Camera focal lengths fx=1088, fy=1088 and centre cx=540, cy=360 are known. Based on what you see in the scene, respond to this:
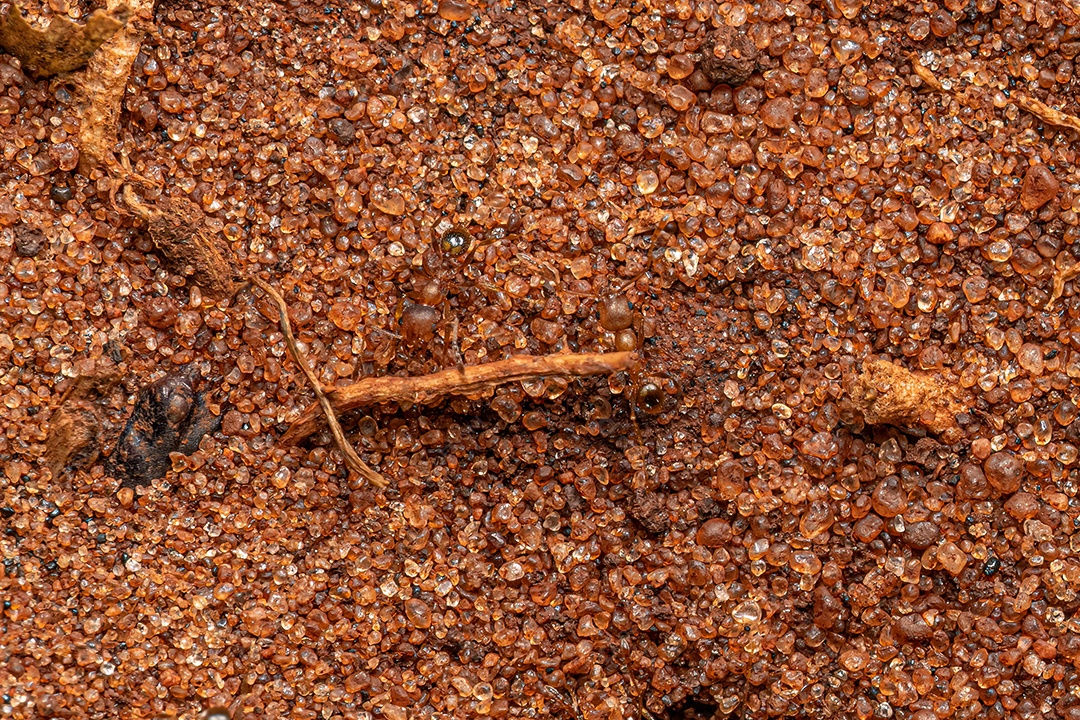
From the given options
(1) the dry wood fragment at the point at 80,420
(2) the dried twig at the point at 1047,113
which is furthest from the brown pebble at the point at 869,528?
(1) the dry wood fragment at the point at 80,420

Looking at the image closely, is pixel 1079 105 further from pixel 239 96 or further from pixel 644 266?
pixel 239 96

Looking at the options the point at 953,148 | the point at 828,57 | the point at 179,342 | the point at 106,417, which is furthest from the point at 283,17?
the point at 953,148

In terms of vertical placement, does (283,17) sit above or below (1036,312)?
above

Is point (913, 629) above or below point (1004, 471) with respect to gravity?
below

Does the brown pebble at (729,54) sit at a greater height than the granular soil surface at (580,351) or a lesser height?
greater

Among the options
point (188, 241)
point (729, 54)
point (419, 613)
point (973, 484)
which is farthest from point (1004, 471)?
point (188, 241)

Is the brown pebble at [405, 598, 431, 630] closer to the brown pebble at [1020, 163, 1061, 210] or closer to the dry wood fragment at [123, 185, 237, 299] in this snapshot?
the dry wood fragment at [123, 185, 237, 299]

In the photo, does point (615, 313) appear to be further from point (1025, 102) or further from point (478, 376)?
point (1025, 102)

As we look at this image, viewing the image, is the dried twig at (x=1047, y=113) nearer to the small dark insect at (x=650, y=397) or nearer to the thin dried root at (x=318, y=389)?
the small dark insect at (x=650, y=397)
